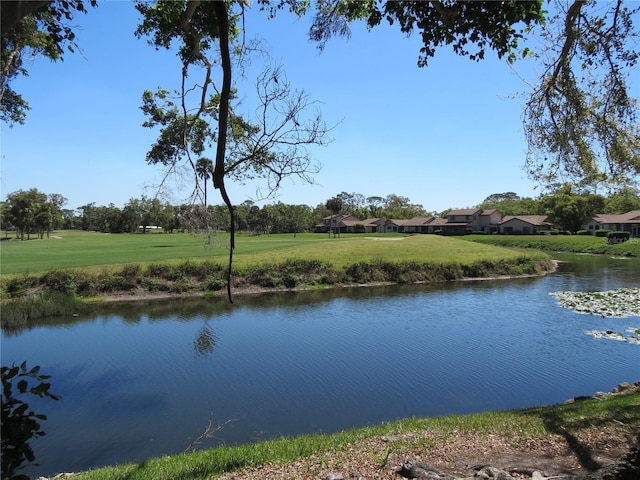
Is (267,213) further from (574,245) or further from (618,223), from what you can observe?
(618,223)

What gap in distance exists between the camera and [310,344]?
714 inches

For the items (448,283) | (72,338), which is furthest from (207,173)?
(448,283)

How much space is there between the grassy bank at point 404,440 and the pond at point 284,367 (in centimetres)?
315

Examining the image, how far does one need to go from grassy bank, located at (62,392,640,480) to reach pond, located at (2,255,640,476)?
3147 mm

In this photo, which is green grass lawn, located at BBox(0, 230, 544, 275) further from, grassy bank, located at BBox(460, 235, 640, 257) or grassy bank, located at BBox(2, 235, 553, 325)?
grassy bank, located at BBox(460, 235, 640, 257)

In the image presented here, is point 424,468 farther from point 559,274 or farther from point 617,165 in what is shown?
point 559,274

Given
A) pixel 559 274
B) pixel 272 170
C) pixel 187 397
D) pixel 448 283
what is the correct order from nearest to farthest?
1. pixel 272 170
2. pixel 187 397
3. pixel 448 283
4. pixel 559 274

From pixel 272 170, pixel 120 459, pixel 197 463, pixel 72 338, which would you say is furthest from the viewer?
pixel 72 338

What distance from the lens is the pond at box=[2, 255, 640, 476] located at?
1085 centimetres

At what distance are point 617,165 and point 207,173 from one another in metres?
8.31

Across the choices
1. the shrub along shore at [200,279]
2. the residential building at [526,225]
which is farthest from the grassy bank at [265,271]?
the residential building at [526,225]

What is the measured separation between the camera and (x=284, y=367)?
15.0 m

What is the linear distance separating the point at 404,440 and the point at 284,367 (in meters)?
8.58

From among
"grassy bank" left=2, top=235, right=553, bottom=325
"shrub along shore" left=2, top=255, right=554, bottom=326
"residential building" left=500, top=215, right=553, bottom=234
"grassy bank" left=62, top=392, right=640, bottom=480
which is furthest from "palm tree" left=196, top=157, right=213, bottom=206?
"residential building" left=500, top=215, right=553, bottom=234
